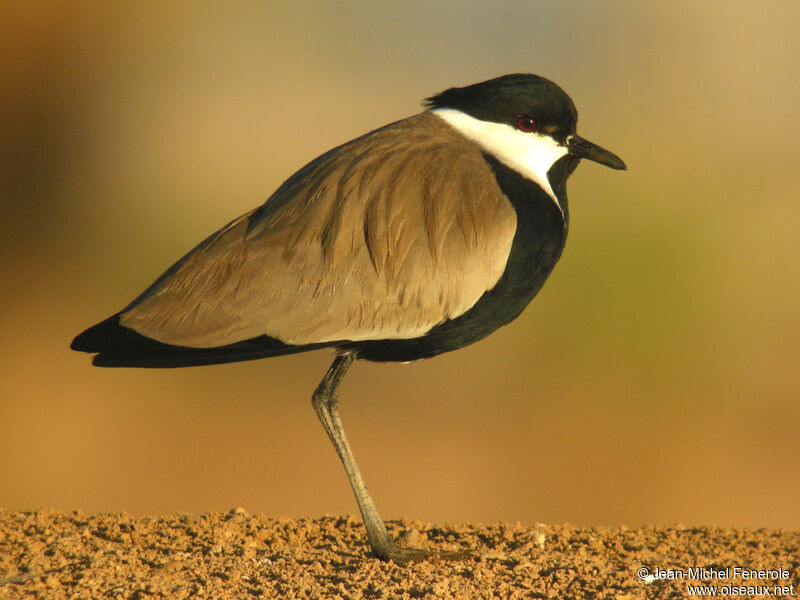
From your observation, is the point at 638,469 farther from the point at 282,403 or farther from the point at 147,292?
the point at 147,292

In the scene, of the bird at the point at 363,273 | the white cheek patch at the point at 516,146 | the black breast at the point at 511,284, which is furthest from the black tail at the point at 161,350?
the white cheek patch at the point at 516,146

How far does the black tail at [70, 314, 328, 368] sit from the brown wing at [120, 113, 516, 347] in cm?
3

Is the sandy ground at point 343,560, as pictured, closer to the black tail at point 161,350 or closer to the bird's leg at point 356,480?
the bird's leg at point 356,480

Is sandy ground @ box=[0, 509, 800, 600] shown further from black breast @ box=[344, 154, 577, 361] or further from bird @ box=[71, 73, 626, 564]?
black breast @ box=[344, 154, 577, 361]

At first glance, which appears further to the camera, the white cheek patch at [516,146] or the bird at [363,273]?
the white cheek patch at [516,146]

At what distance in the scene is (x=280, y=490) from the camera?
11.2 metres

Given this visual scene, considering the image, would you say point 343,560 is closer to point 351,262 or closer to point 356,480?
point 356,480

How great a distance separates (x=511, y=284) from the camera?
15.9ft

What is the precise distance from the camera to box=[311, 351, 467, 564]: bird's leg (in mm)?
4809

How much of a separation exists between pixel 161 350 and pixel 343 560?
46.9 inches

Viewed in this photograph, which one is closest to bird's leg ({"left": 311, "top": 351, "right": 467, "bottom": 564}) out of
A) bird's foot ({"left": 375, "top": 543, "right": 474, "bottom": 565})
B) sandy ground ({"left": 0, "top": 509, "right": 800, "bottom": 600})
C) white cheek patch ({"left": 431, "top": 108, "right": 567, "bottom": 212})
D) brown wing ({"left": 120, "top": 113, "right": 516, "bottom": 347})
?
bird's foot ({"left": 375, "top": 543, "right": 474, "bottom": 565})

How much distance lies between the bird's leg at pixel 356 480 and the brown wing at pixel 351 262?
354 mm

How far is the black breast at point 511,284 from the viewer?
15.8 feet

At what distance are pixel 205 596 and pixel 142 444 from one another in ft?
28.9
